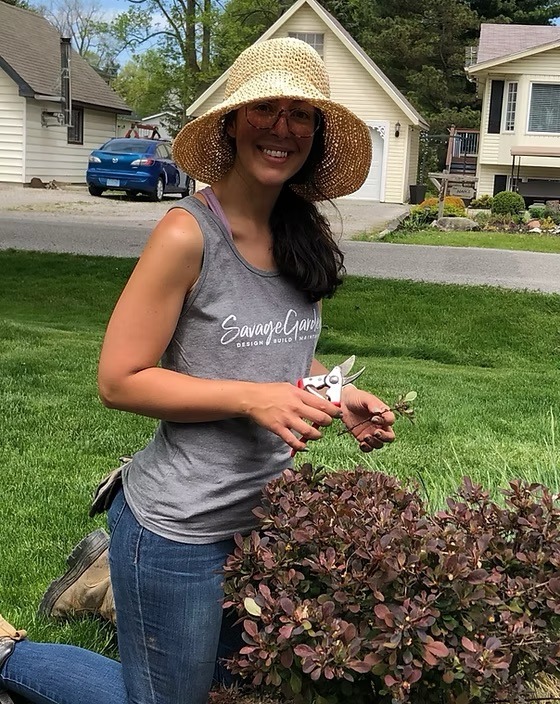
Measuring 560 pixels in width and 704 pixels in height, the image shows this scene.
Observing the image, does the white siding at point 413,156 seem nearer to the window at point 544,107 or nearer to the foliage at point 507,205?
the window at point 544,107

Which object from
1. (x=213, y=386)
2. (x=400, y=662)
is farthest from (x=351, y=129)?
(x=400, y=662)

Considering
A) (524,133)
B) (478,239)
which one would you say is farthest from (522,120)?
(478,239)

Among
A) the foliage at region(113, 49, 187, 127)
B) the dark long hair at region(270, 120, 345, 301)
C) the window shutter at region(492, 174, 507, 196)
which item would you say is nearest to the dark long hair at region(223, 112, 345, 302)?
the dark long hair at region(270, 120, 345, 301)

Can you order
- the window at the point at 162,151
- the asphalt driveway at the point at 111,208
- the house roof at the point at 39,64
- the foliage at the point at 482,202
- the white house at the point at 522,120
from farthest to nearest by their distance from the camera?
the white house at the point at 522,120 < the foliage at the point at 482,202 < the house roof at the point at 39,64 < the window at the point at 162,151 < the asphalt driveway at the point at 111,208

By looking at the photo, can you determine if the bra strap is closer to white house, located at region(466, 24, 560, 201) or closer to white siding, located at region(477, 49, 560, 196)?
white house, located at region(466, 24, 560, 201)

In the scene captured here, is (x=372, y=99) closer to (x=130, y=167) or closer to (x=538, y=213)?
(x=538, y=213)

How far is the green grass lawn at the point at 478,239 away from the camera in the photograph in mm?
16453

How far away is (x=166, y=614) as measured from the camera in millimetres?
1968

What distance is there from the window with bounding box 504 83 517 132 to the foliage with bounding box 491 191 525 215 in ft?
15.4

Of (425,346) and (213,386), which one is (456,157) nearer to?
(425,346)

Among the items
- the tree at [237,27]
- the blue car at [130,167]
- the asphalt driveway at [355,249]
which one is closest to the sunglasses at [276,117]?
the asphalt driveway at [355,249]

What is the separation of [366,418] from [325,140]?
72 centimetres

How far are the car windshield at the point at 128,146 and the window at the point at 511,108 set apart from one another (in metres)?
11.7

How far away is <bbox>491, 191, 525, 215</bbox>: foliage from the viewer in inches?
910
